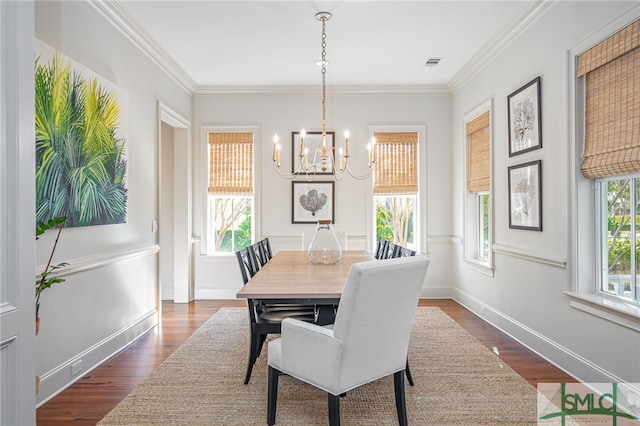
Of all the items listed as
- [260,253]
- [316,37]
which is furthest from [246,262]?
[316,37]

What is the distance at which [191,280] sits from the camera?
5.43m

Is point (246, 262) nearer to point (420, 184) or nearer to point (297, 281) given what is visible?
point (297, 281)

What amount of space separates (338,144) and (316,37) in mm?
1811

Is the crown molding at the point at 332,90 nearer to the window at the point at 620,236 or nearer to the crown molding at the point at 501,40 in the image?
the crown molding at the point at 501,40

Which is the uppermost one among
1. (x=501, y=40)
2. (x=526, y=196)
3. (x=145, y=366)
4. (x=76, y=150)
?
(x=501, y=40)

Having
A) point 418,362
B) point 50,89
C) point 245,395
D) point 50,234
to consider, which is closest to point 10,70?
point 50,89

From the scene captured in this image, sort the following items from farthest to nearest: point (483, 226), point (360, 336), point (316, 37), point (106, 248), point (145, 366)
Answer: point (483, 226) → point (316, 37) → point (106, 248) → point (145, 366) → point (360, 336)

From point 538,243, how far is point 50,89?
3.69 m

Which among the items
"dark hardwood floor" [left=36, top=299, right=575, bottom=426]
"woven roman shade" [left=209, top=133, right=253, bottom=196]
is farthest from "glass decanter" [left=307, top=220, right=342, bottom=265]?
"woven roman shade" [left=209, top=133, right=253, bottom=196]

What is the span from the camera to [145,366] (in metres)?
3.12

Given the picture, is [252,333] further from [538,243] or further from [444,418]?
[538,243]

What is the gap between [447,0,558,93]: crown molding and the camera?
10.6ft

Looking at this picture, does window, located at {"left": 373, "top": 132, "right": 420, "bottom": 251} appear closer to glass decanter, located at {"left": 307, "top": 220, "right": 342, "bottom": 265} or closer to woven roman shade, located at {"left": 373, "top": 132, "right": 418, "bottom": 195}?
woven roman shade, located at {"left": 373, "top": 132, "right": 418, "bottom": 195}

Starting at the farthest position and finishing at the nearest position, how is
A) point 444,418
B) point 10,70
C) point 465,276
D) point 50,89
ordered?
point 465,276, point 50,89, point 444,418, point 10,70
